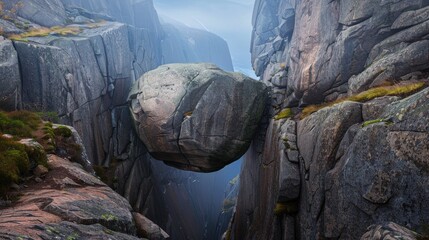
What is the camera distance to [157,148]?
27.7m

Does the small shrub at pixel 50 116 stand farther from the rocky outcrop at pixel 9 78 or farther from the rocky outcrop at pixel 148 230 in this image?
the rocky outcrop at pixel 148 230

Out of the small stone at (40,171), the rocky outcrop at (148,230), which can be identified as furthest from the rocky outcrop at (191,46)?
the rocky outcrop at (148,230)

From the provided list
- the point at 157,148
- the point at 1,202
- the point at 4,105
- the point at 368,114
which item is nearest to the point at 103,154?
the point at 157,148

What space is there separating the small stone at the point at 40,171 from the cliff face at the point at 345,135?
12707mm

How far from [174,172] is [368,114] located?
38943 mm

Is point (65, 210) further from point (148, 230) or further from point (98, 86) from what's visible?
point (98, 86)

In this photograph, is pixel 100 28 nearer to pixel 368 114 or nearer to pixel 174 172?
pixel 174 172

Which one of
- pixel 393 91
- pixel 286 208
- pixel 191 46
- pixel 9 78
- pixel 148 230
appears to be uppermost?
pixel 393 91

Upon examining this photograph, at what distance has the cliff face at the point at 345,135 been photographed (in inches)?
379

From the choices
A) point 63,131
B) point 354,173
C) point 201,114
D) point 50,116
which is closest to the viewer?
point 354,173

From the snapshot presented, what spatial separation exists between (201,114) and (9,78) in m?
14.8

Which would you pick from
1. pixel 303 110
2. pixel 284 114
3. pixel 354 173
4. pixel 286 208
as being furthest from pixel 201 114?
pixel 354 173

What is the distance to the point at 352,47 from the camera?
62.1 ft

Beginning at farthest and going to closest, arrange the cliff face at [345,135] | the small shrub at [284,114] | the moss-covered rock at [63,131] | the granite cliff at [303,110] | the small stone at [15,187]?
the small shrub at [284,114]
the moss-covered rock at [63,131]
the small stone at [15,187]
the granite cliff at [303,110]
the cliff face at [345,135]
